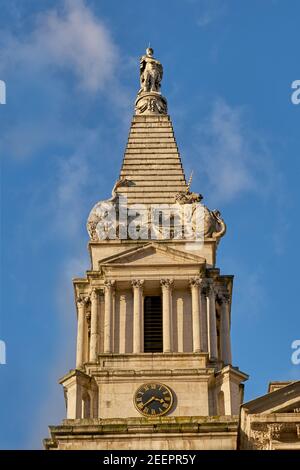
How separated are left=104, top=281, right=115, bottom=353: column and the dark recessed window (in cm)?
195

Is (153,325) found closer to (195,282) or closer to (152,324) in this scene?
(152,324)

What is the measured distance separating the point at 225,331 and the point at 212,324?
124cm

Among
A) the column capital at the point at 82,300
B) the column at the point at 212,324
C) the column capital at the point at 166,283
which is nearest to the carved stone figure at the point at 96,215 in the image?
the column capital at the point at 82,300

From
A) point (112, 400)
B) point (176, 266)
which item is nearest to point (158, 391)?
point (112, 400)

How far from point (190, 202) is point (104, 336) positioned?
1003cm

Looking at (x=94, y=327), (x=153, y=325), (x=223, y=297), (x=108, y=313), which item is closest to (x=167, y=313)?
(x=153, y=325)

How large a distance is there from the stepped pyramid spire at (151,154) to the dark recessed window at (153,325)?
669 centimetres

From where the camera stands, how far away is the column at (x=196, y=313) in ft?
249

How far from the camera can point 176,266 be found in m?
78.4

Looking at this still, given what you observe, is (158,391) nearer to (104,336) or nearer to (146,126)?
(104,336)

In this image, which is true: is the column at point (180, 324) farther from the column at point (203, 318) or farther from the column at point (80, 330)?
the column at point (80, 330)
